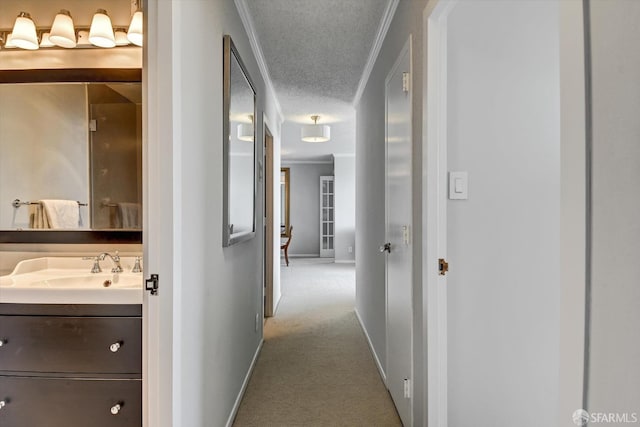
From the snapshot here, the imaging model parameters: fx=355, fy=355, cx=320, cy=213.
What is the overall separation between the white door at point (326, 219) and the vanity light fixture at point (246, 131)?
21.7 ft

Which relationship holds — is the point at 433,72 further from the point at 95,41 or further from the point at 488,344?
the point at 95,41

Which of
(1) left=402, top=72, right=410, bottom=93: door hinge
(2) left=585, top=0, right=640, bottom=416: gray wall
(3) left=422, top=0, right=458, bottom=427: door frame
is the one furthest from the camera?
(1) left=402, top=72, right=410, bottom=93: door hinge

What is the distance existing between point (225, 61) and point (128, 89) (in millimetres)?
585

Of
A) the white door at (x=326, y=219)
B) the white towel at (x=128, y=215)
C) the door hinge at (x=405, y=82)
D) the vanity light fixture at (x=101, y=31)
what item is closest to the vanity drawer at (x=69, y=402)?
the white towel at (x=128, y=215)

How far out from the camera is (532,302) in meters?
1.57

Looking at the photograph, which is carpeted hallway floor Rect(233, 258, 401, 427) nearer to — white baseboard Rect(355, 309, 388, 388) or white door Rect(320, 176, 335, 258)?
white baseboard Rect(355, 309, 388, 388)

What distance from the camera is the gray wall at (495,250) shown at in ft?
5.15

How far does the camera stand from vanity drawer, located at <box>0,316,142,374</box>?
4.40 feet

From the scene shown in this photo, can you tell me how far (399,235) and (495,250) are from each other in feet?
1.80

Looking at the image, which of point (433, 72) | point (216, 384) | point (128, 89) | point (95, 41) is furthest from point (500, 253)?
point (95, 41)

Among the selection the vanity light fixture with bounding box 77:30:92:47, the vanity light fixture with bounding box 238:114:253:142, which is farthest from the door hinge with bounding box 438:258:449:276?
the vanity light fixture with bounding box 77:30:92:47

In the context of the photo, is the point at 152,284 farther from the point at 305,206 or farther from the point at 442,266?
the point at 305,206

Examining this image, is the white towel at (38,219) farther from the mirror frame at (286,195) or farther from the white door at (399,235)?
the mirror frame at (286,195)

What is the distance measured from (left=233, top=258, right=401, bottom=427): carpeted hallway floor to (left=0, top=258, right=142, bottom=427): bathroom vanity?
2.83 ft
